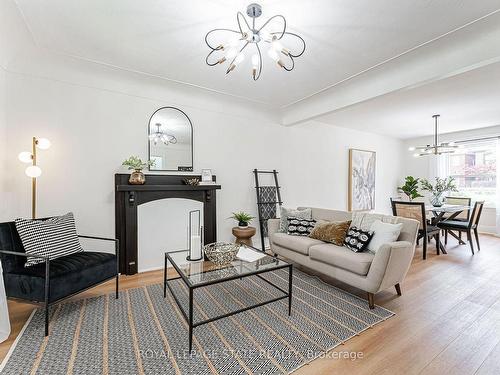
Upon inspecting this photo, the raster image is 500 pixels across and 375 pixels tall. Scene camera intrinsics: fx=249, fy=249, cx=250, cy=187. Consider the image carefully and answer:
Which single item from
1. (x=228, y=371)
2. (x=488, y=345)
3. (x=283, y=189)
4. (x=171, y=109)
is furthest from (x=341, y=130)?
(x=228, y=371)

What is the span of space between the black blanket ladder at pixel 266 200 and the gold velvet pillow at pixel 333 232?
49.5 inches

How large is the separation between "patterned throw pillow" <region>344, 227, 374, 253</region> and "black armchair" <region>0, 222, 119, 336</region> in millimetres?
2497

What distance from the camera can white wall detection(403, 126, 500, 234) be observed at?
565 centimetres

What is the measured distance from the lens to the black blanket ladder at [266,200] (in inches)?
171

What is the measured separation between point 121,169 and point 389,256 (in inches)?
127

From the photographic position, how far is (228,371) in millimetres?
1578

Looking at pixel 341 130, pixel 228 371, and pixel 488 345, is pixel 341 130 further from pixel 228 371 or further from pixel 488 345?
pixel 228 371

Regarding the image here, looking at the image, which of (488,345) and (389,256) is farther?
(389,256)

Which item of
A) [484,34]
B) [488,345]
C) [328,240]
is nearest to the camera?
[488,345]

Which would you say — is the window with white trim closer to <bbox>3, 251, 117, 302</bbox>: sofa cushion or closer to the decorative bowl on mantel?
the decorative bowl on mantel

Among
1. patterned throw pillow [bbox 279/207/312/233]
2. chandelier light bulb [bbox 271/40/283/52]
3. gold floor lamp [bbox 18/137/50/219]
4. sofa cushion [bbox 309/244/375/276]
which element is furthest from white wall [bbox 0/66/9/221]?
sofa cushion [bbox 309/244/375/276]

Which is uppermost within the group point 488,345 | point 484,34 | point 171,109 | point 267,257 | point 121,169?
point 484,34

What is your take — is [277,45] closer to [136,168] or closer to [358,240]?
[358,240]

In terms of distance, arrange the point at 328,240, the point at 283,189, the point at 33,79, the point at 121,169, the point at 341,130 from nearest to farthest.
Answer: the point at 33,79 < the point at 328,240 < the point at 121,169 < the point at 283,189 < the point at 341,130
